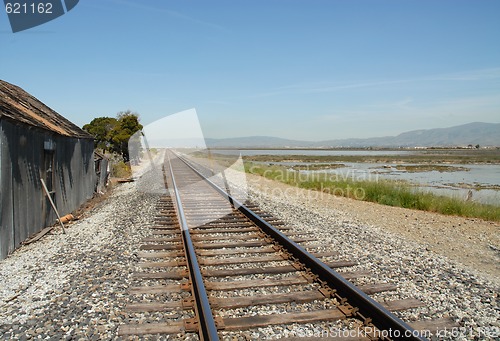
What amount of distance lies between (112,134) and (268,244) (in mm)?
31041

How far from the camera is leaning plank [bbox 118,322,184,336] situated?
3.71m

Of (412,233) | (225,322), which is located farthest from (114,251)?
(412,233)

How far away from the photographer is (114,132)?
1373 inches

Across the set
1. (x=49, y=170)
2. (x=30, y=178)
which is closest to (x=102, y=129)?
(x=49, y=170)

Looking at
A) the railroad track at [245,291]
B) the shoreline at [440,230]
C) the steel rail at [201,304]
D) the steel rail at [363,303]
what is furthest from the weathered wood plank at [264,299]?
the shoreline at [440,230]

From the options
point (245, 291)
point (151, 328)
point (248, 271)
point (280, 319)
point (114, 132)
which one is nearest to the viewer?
point (151, 328)

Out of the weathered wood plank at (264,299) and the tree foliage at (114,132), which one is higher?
the tree foliage at (114,132)

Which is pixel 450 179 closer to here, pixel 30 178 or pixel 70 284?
pixel 30 178

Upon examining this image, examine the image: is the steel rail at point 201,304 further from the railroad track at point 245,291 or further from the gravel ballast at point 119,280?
the gravel ballast at point 119,280

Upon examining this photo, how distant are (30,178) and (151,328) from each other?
5764mm

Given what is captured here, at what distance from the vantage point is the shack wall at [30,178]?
268 inches

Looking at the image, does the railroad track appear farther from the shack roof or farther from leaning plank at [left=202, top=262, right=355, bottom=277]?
the shack roof

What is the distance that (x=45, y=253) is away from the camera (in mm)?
6574

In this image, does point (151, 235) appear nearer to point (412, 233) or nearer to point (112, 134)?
point (412, 233)
